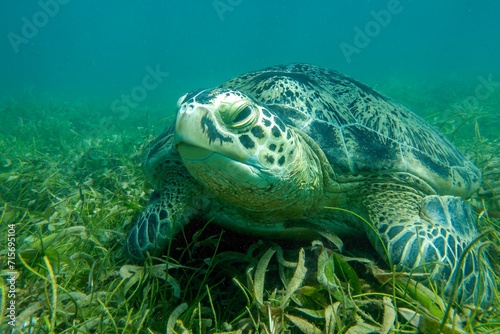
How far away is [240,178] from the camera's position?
141cm

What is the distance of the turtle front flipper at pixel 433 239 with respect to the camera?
4.60ft

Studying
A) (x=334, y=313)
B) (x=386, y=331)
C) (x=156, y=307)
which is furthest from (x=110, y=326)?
(x=386, y=331)

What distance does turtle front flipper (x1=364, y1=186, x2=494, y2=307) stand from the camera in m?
1.40

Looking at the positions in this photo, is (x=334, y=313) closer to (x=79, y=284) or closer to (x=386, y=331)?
(x=386, y=331)

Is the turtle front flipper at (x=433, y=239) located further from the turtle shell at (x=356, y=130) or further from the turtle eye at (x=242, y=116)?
the turtle eye at (x=242, y=116)

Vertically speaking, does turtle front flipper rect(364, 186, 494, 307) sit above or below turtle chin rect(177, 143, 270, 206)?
below

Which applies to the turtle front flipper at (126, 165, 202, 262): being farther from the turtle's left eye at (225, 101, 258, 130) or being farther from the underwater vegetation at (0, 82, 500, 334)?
the turtle's left eye at (225, 101, 258, 130)

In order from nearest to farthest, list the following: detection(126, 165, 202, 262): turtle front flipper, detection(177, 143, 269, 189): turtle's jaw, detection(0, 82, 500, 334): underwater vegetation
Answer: detection(0, 82, 500, 334): underwater vegetation → detection(177, 143, 269, 189): turtle's jaw → detection(126, 165, 202, 262): turtle front flipper

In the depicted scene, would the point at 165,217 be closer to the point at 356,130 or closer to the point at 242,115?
the point at 242,115

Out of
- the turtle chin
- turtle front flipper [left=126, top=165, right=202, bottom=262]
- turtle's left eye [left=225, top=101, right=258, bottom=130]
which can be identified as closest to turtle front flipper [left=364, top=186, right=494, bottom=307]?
the turtle chin

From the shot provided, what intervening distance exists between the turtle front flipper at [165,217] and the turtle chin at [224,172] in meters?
0.41

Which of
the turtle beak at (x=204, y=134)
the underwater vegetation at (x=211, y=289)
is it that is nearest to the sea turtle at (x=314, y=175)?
the turtle beak at (x=204, y=134)

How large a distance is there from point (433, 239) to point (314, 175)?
71cm

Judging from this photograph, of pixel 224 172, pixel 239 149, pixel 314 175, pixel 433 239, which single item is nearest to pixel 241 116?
→ pixel 239 149
